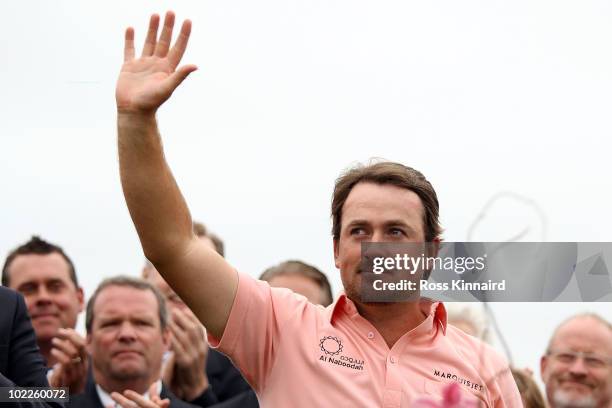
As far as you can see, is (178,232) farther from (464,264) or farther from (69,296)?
(69,296)

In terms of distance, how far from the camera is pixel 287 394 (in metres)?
4.43

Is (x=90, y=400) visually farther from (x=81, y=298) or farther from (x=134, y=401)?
(x=81, y=298)

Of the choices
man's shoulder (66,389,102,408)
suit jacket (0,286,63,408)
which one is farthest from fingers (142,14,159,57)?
man's shoulder (66,389,102,408)

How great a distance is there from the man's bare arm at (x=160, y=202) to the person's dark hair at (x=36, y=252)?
3973 mm

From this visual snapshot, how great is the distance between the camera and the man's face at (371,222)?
4547 millimetres

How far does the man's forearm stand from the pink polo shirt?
431mm

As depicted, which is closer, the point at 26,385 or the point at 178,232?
the point at 178,232

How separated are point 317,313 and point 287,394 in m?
0.49

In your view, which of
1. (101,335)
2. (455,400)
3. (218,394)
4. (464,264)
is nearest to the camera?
(455,400)

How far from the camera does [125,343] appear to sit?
713 centimetres

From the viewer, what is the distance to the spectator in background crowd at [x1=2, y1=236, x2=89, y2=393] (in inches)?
307

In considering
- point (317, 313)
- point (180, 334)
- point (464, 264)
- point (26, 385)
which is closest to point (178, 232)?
point (317, 313)

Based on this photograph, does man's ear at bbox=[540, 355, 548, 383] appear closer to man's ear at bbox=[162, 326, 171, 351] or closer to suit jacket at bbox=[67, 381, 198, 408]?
suit jacket at bbox=[67, 381, 198, 408]

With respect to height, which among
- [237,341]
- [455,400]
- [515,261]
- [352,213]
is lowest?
[455,400]
